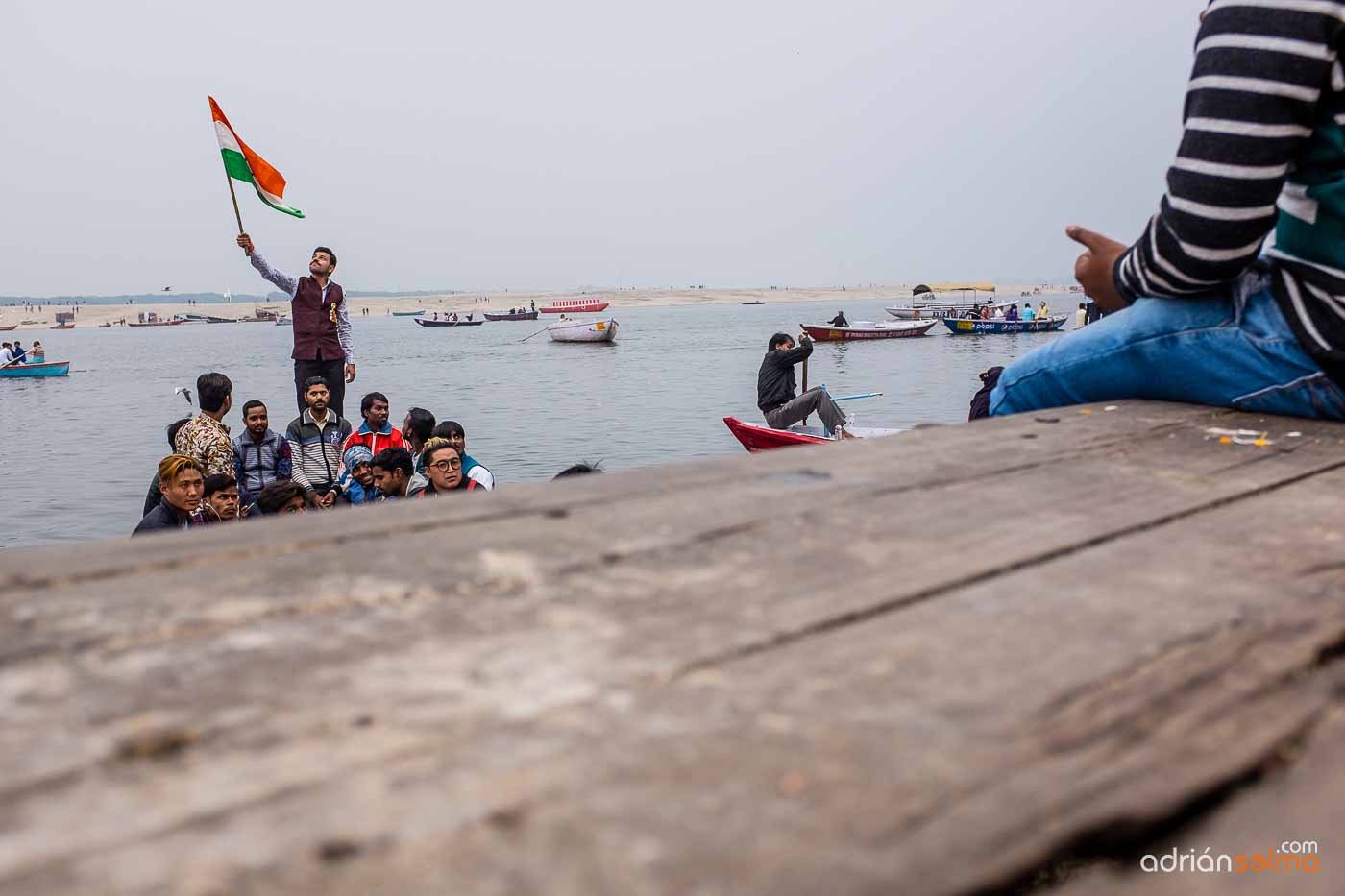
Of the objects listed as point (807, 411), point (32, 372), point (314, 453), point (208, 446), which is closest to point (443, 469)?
point (208, 446)

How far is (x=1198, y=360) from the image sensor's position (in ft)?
7.88

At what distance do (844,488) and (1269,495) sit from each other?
0.65 m

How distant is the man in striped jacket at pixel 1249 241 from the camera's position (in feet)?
6.71

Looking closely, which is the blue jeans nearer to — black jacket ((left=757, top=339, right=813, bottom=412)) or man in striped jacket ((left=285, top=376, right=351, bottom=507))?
man in striped jacket ((left=285, top=376, right=351, bottom=507))

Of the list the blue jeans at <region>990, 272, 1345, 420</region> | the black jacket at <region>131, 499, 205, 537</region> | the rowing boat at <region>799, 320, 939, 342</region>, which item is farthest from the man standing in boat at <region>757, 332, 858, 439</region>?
the rowing boat at <region>799, 320, 939, 342</region>

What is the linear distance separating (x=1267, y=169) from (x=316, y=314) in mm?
8869

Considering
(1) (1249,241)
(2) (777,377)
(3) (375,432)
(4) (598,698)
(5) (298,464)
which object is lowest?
(5) (298,464)

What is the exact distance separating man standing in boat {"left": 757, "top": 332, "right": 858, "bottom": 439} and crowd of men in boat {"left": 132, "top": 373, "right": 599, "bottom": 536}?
18.6 ft

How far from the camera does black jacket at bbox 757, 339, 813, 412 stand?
13.6 m

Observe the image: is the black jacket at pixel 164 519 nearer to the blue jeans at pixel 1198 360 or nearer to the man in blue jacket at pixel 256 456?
the man in blue jacket at pixel 256 456

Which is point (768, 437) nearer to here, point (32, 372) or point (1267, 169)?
point (1267, 169)

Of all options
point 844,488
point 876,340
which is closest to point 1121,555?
point 844,488

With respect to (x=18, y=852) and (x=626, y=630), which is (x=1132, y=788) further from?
(x=18, y=852)

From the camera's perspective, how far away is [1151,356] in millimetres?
2504
